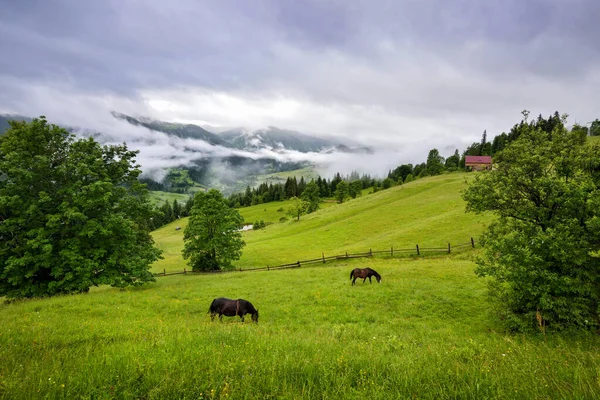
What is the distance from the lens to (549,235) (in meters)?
12.3

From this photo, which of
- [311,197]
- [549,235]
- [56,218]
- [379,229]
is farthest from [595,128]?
[56,218]

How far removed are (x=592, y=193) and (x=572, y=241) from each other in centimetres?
220

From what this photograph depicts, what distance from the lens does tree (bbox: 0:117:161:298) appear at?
2056 centimetres

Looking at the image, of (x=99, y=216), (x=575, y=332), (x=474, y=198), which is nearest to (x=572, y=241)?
(x=575, y=332)

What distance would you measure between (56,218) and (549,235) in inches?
1179

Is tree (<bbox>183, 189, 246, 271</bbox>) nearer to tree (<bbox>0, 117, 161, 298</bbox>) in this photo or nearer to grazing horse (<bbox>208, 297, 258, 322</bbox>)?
tree (<bbox>0, 117, 161, 298</bbox>)

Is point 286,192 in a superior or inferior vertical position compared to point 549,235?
superior

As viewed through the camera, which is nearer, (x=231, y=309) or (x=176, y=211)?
(x=231, y=309)

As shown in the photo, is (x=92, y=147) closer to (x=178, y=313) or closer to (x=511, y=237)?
(x=178, y=313)

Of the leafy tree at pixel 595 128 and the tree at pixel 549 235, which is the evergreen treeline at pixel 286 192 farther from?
the tree at pixel 549 235

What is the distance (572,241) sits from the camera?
39.8 feet

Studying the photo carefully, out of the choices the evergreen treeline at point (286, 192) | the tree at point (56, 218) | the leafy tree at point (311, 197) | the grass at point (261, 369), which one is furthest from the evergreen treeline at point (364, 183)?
the grass at point (261, 369)

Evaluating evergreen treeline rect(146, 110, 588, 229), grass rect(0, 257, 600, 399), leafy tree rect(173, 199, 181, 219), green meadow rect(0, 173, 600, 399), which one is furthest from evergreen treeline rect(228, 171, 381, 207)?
grass rect(0, 257, 600, 399)

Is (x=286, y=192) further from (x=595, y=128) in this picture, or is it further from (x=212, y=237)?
(x=595, y=128)
